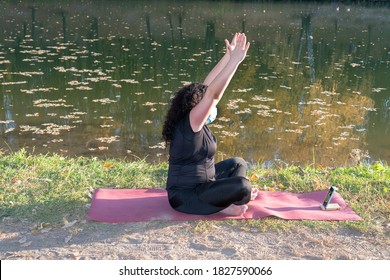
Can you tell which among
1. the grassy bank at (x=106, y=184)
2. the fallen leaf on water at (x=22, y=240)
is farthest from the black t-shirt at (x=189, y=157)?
the fallen leaf on water at (x=22, y=240)

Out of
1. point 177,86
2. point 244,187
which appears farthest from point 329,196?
point 177,86

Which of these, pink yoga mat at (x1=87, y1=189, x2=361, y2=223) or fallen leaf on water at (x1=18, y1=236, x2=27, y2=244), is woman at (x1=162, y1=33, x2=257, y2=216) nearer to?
pink yoga mat at (x1=87, y1=189, x2=361, y2=223)

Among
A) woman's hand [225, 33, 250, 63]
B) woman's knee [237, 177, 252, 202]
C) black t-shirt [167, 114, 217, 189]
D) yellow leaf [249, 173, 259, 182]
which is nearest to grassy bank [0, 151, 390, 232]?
yellow leaf [249, 173, 259, 182]

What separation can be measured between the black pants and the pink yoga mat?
0.07 metres

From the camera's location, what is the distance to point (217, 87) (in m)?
3.69

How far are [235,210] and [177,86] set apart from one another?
746 centimetres

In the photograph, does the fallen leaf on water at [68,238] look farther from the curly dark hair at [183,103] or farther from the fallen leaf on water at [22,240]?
the curly dark hair at [183,103]

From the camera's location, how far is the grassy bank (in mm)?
4109

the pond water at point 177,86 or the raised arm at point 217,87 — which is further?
the pond water at point 177,86

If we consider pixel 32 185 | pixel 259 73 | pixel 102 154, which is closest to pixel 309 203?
pixel 32 185

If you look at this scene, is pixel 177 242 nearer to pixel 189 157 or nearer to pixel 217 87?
pixel 189 157

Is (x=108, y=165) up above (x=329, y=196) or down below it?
below

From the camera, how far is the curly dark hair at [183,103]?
13.0 feet
